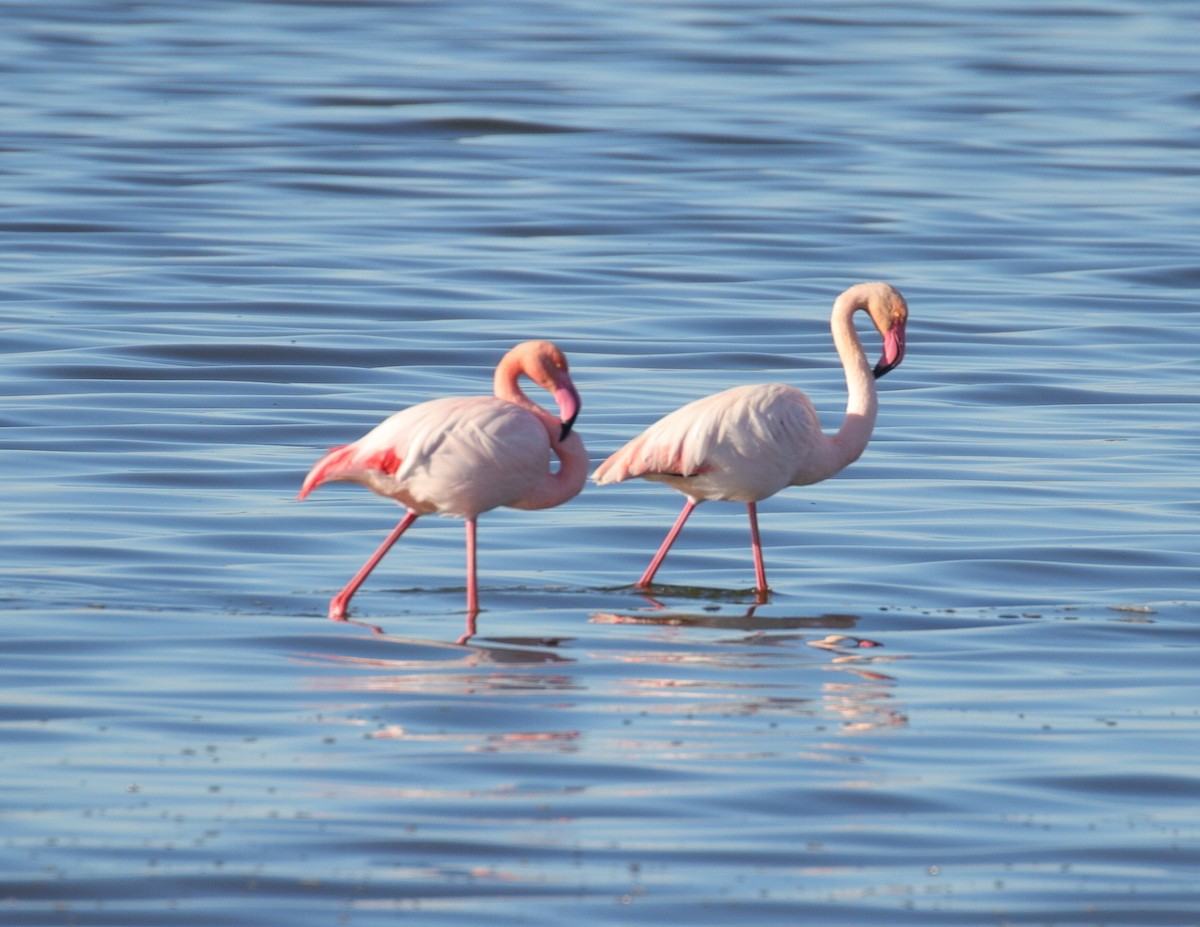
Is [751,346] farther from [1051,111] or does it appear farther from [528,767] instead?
[1051,111]

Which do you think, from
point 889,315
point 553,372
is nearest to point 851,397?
point 889,315

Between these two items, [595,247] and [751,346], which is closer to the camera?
[751,346]

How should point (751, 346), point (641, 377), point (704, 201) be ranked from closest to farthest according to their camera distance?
point (641, 377)
point (751, 346)
point (704, 201)

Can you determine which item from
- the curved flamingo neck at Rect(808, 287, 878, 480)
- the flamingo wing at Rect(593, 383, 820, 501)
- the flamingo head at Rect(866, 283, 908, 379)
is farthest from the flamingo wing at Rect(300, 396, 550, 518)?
the flamingo head at Rect(866, 283, 908, 379)

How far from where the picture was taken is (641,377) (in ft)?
43.3

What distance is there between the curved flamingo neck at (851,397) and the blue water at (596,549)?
0.46 m

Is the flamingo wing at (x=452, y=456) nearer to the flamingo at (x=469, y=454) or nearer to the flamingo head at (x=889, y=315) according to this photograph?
the flamingo at (x=469, y=454)

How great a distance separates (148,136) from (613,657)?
60.5ft

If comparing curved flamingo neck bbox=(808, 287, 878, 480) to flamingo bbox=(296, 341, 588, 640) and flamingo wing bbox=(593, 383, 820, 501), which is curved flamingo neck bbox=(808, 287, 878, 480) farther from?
flamingo bbox=(296, 341, 588, 640)

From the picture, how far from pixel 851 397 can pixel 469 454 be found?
1.99 m

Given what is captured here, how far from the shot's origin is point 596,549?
905 centimetres

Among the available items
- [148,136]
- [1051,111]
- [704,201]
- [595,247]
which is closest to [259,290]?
[595,247]

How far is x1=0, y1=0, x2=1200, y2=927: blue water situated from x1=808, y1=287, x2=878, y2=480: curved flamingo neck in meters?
0.46

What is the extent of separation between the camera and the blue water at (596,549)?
5090 millimetres
